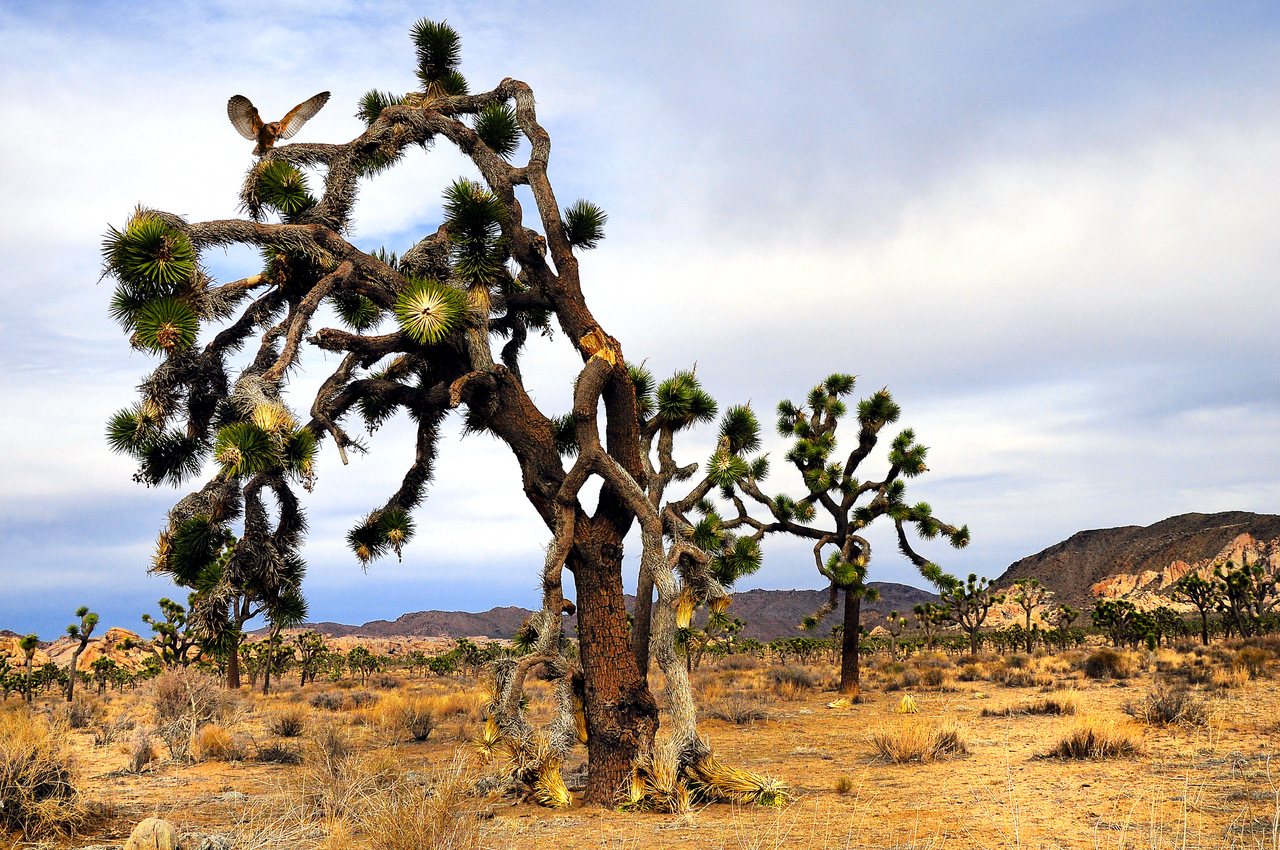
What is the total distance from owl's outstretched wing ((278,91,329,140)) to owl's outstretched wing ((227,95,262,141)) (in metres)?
0.34

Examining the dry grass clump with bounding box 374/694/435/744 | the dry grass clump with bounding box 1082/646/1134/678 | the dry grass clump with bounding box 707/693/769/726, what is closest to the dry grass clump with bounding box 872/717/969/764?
the dry grass clump with bounding box 707/693/769/726

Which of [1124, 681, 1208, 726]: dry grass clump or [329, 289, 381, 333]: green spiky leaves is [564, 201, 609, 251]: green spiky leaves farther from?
[1124, 681, 1208, 726]: dry grass clump

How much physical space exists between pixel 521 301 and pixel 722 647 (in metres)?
39.1

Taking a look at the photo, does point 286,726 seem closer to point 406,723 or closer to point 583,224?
point 406,723

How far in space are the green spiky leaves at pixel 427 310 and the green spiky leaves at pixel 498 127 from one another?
328cm

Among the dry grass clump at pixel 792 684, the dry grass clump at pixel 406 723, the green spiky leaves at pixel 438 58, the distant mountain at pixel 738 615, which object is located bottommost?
the distant mountain at pixel 738 615

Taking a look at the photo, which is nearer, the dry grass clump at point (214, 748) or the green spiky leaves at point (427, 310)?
the green spiky leaves at point (427, 310)

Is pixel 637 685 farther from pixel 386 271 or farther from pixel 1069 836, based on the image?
pixel 386 271

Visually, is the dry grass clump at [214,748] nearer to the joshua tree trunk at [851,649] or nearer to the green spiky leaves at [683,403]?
the green spiky leaves at [683,403]

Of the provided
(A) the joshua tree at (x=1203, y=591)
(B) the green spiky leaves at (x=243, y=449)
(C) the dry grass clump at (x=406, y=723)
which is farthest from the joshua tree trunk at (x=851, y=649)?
(A) the joshua tree at (x=1203, y=591)

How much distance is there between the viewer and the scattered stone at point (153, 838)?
18.4 feet

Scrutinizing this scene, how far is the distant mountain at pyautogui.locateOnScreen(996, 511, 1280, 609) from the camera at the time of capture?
7362 centimetres

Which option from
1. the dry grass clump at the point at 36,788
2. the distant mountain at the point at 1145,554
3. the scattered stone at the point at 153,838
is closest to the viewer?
the scattered stone at the point at 153,838

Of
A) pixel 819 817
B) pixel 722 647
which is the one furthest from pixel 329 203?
pixel 722 647
